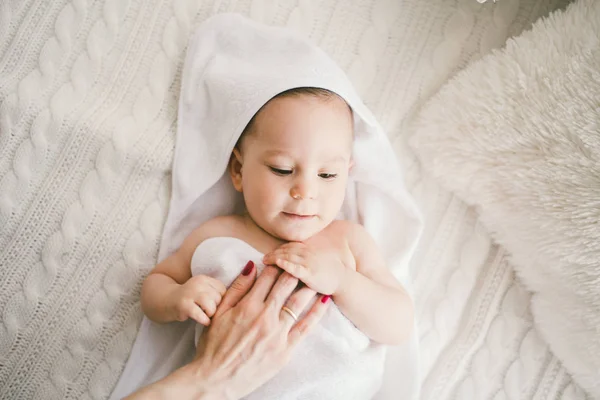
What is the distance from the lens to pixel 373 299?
1.34 m

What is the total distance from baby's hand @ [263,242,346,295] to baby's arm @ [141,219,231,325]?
6.4 inches

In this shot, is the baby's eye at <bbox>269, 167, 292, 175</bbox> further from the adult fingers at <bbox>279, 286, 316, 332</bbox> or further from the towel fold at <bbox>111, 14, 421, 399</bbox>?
the adult fingers at <bbox>279, 286, 316, 332</bbox>

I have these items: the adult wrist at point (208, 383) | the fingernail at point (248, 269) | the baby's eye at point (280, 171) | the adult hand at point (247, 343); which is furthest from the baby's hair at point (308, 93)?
the adult wrist at point (208, 383)

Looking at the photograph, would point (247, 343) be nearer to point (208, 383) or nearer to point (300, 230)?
point (208, 383)

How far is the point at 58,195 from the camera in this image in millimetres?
1471

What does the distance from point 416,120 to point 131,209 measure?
88 centimetres

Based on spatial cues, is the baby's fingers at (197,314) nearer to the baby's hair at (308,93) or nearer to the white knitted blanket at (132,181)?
the white knitted blanket at (132,181)

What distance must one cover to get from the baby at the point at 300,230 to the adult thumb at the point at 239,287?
0.03 metres

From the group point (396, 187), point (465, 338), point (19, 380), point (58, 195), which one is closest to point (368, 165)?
point (396, 187)

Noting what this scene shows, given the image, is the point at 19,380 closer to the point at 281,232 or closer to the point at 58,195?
the point at 58,195

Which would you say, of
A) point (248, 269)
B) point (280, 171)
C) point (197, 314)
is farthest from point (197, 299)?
point (280, 171)

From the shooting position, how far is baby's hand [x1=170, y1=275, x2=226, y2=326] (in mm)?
1251

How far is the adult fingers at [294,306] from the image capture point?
128 cm

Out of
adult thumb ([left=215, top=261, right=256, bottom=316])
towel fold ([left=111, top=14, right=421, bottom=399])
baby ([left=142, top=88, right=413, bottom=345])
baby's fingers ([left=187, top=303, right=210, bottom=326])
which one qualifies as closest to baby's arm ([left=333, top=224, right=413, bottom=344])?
baby ([left=142, top=88, right=413, bottom=345])
